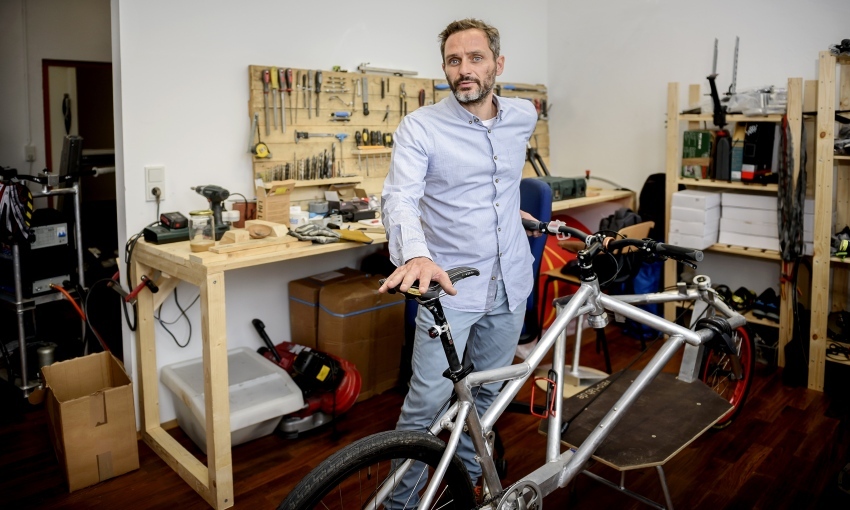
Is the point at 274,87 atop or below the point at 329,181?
atop

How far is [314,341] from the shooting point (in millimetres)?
3375

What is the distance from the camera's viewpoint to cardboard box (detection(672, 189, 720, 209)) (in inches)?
149

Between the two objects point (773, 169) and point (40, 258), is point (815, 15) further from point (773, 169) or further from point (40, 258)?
point (40, 258)

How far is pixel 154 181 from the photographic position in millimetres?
2920

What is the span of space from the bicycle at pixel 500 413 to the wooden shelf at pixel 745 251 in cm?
134

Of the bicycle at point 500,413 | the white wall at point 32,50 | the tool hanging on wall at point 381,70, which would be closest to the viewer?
the bicycle at point 500,413

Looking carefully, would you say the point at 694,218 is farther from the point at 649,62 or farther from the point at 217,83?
the point at 217,83

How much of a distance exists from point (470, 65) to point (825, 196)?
7.20ft

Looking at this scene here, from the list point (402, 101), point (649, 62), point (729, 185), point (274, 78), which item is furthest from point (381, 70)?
point (729, 185)

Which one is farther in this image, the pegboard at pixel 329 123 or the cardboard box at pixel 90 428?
the pegboard at pixel 329 123

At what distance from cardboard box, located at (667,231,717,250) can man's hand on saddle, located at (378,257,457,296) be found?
2.60 meters

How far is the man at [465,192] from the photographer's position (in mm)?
2037

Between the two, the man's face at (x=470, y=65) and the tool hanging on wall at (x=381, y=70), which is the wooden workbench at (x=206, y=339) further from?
the tool hanging on wall at (x=381, y=70)

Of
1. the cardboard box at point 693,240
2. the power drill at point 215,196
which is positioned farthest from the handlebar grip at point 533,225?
the cardboard box at point 693,240
